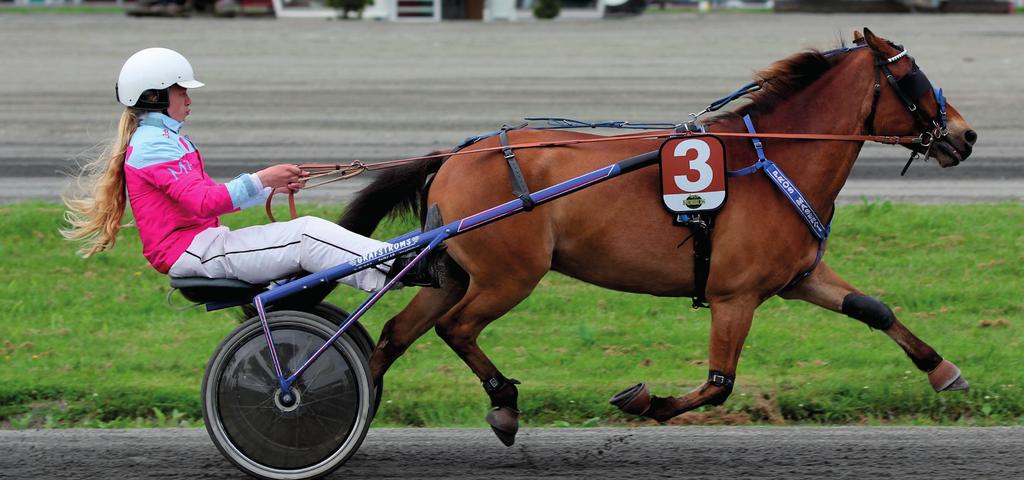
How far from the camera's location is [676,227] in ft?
16.8

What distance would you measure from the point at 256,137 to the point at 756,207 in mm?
10262

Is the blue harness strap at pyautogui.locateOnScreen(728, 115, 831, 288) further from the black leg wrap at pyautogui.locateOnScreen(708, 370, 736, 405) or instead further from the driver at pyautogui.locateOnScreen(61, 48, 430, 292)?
the driver at pyautogui.locateOnScreen(61, 48, 430, 292)

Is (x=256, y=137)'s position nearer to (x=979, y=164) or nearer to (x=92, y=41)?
(x=979, y=164)

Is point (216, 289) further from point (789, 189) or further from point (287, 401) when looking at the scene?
point (789, 189)

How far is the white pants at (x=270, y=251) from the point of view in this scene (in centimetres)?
490

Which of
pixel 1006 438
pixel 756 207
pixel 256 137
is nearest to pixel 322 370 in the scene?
pixel 756 207

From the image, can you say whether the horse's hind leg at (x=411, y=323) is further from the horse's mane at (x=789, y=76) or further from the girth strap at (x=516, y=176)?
the horse's mane at (x=789, y=76)

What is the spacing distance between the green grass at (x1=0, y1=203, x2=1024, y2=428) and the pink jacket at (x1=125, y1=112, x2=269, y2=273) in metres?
1.30

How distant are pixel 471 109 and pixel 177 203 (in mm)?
11660

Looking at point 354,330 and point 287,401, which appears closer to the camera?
point 287,401

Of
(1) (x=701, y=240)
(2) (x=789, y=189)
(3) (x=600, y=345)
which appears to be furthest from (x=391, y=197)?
(3) (x=600, y=345)

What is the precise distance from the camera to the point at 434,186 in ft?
17.8

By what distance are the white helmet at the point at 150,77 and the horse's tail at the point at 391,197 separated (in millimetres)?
1043

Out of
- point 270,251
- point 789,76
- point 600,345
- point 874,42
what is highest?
point 874,42
